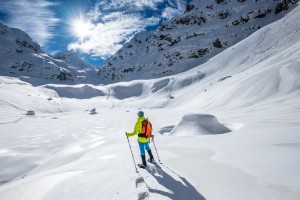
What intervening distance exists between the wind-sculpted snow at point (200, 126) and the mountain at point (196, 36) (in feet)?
267

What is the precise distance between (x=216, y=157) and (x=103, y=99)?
8575 cm

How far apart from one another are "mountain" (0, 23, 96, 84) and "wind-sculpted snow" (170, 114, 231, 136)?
129201mm

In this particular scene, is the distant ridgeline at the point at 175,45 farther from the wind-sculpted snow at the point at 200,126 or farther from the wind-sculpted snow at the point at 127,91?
the wind-sculpted snow at the point at 200,126

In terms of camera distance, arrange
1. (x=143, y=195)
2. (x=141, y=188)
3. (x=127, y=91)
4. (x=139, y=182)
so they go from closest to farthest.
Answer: (x=143, y=195), (x=141, y=188), (x=139, y=182), (x=127, y=91)

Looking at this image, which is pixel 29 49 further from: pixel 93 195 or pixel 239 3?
pixel 93 195

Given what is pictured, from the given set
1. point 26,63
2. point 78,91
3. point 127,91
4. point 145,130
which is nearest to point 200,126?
point 145,130

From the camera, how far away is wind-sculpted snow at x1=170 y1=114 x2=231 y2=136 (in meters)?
10.5

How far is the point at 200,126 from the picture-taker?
10961 mm

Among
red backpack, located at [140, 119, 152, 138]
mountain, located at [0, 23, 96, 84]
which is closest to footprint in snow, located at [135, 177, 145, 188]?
red backpack, located at [140, 119, 152, 138]

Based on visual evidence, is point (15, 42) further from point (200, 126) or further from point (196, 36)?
point (200, 126)

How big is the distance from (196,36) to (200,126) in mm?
110758

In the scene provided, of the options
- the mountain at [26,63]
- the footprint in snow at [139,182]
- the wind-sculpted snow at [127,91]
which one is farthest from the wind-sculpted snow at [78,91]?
the footprint in snow at [139,182]

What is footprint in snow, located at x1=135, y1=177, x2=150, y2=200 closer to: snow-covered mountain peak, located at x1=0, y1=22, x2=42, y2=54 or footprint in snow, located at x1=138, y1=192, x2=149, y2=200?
footprint in snow, located at x1=138, y1=192, x2=149, y2=200

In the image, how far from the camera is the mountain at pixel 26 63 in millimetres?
141625
